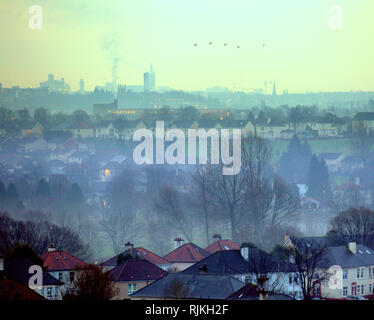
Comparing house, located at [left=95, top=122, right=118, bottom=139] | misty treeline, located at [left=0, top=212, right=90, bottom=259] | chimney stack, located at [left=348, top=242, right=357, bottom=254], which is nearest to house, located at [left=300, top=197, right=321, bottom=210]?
Answer: misty treeline, located at [left=0, top=212, right=90, bottom=259]

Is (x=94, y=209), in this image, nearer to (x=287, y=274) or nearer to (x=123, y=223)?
(x=123, y=223)

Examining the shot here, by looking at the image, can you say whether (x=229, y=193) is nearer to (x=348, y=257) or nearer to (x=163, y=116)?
(x=348, y=257)

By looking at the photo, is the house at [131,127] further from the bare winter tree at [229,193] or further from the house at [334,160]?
the bare winter tree at [229,193]

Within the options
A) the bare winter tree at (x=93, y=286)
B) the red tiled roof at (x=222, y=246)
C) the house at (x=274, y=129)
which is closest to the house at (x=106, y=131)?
the house at (x=274, y=129)

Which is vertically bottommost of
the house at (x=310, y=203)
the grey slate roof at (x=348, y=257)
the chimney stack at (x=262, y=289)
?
the house at (x=310, y=203)

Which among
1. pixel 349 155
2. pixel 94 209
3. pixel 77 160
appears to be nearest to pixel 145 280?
pixel 94 209

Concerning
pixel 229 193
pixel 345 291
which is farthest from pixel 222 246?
pixel 229 193
